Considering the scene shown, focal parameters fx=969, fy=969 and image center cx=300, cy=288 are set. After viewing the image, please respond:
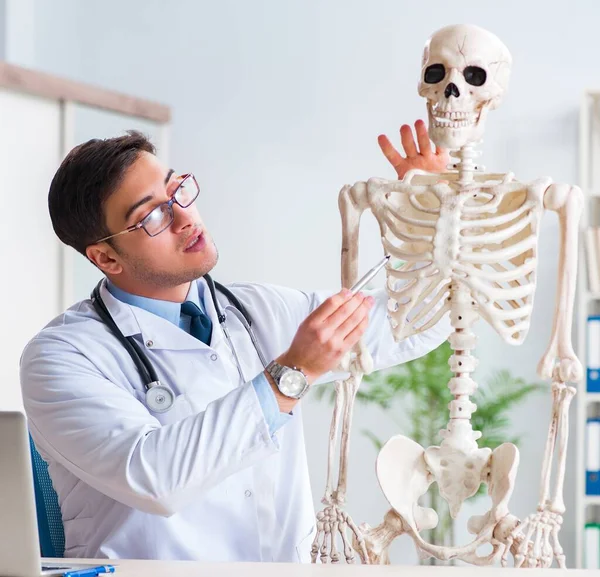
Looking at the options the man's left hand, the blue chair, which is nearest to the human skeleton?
the man's left hand

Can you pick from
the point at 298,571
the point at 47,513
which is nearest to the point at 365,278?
the point at 298,571

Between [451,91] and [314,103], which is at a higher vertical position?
[314,103]

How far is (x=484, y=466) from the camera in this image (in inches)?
68.9

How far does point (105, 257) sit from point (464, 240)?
28.7 inches

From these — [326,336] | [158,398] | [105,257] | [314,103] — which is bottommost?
[158,398]

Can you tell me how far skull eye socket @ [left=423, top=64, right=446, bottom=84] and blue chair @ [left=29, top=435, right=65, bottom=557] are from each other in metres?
1.05

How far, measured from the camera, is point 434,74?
5.95 ft

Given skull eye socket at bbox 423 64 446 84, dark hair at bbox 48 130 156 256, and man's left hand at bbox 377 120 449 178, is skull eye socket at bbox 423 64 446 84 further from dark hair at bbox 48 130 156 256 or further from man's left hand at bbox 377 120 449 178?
dark hair at bbox 48 130 156 256

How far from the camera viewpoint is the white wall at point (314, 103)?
373 cm

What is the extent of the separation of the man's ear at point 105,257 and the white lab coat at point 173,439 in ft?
0.17

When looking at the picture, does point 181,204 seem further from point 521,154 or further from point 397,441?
point 521,154

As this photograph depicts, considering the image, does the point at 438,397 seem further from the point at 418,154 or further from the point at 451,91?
the point at 451,91

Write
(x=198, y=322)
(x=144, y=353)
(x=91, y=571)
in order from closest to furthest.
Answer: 1. (x=91, y=571)
2. (x=144, y=353)
3. (x=198, y=322)

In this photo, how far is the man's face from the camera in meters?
1.89
